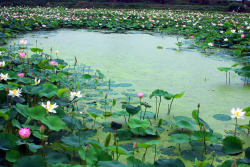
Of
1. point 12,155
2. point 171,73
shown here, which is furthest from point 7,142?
point 171,73

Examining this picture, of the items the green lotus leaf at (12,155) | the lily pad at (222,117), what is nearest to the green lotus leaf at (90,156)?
the green lotus leaf at (12,155)

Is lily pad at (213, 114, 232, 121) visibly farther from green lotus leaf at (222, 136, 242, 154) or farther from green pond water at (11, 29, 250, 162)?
green lotus leaf at (222, 136, 242, 154)

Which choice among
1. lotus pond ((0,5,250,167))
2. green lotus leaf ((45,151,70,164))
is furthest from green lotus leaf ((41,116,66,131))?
green lotus leaf ((45,151,70,164))

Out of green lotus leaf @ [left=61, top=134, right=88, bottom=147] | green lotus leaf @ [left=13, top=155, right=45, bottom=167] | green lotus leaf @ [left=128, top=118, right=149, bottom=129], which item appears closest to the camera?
green lotus leaf @ [left=13, top=155, right=45, bottom=167]

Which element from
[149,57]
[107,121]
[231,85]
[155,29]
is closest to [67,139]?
[107,121]

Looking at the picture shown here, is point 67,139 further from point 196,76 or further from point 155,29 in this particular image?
point 155,29

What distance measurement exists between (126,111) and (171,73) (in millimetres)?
1162

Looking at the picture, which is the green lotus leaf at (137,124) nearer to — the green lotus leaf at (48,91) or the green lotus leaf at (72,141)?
the green lotus leaf at (72,141)

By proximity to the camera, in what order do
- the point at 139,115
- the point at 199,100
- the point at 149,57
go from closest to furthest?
the point at 139,115 < the point at 199,100 < the point at 149,57

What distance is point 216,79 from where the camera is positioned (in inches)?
97.3

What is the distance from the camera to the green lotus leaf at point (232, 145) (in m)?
Answer: 1.20

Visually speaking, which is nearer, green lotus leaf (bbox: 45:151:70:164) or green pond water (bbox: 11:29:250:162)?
green lotus leaf (bbox: 45:151:70:164)

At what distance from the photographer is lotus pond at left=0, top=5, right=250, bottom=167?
107 cm

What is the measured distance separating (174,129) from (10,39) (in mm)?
3945
